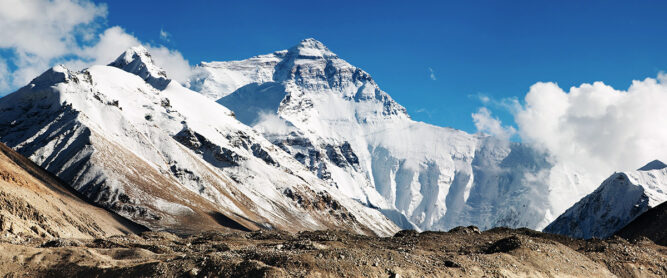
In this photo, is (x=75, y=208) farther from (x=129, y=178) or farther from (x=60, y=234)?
(x=129, y=178)

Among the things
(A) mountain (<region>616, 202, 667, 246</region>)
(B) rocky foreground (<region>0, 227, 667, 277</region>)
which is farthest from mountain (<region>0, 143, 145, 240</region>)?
(A) mountain (<region>616, 202, 667, 246</region>)

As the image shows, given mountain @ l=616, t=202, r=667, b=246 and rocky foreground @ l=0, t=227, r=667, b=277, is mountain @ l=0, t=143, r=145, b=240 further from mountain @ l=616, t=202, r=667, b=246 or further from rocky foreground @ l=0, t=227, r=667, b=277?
mountain @ l=616, t=202, r=667, b=246

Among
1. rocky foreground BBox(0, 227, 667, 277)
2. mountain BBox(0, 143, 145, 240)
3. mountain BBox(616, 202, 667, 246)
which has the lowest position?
mountain BBox(0, 143, 145, 240)

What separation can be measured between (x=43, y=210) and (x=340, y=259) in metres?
67.2

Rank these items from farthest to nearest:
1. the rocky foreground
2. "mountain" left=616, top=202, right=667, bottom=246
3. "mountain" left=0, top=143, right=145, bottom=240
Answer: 1. "mountain" left=616, top=202, right=667, bottom=246
2. "mountain" left=0, top=143, right=145, bottom=240
3. the rocky foreground

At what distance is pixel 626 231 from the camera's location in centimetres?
12875

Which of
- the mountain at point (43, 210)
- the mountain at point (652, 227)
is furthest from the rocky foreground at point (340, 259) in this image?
the mountain at point (652, 227)

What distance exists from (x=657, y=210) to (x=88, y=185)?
152m

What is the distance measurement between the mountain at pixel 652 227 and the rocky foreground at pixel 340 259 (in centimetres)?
2914

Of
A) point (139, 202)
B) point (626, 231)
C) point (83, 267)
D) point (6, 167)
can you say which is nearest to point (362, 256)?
point (83, 267)

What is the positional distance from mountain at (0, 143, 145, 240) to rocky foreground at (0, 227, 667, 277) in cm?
1730

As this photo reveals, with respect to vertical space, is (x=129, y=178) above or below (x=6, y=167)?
above

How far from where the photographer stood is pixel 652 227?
111 meters

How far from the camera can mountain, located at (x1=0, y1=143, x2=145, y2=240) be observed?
255ft
